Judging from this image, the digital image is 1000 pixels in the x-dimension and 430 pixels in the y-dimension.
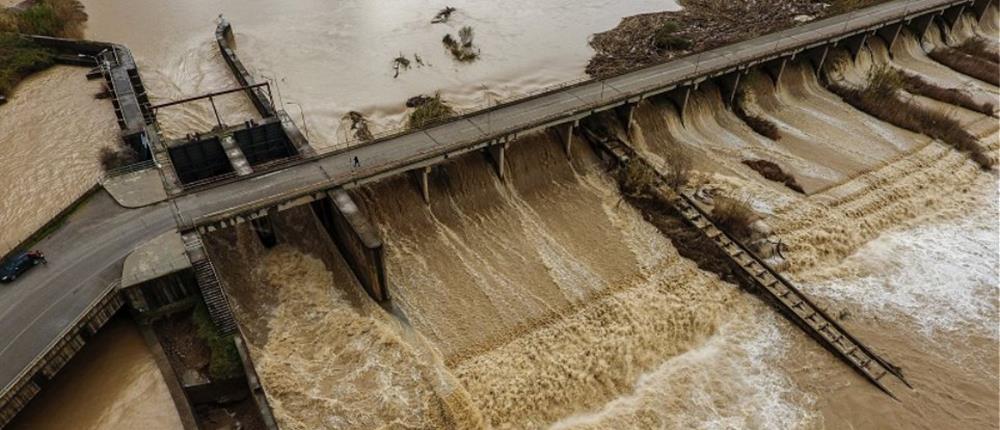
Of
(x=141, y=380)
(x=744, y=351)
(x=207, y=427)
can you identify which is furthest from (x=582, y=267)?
(x=141, y=380)

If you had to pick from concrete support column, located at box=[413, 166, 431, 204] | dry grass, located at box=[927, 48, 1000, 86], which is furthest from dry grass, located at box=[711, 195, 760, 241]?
dry grass, located at box=[927, 48, 1000, 86]

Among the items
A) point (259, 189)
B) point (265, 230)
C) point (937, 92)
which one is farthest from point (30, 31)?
point (937, 92)

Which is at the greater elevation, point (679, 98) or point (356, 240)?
point (679, 98)

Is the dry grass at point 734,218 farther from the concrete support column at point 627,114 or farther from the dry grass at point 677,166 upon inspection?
the concrete support column at point 627,114

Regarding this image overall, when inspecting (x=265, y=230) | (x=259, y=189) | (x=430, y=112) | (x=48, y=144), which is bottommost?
(x=265, y=230)

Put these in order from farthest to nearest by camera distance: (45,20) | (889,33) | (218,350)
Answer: (889,33), (45,20), (218,350)

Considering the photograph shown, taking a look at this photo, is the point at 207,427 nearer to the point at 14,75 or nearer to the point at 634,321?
the point at 634,321

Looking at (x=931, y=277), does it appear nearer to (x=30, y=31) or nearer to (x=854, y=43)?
(x=854, y=43)
